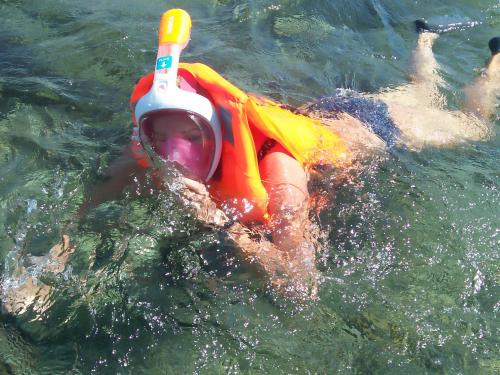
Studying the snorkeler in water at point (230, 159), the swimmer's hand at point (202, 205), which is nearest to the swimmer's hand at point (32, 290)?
the snorkeler in water at point (230, 159)

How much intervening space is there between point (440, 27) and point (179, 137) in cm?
466

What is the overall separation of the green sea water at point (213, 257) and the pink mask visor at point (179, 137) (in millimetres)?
473

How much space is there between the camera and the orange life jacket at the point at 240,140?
3387 mm

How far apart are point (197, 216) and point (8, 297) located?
1.16 metres

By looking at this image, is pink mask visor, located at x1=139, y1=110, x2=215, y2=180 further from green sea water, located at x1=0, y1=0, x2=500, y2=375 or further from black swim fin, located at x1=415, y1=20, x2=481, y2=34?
black swim fin, located at x1=415, y1=20, x2=481, y2=34

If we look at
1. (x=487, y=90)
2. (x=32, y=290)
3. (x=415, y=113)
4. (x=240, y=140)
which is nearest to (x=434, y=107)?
(x=415, y=113)

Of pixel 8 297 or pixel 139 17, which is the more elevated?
pixel 139 17

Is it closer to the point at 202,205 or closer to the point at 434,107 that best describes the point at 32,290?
the point at 202,205

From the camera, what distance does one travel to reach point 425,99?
540cm

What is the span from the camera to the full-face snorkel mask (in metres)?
3.16

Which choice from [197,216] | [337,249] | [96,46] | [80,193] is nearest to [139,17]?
[96,46]

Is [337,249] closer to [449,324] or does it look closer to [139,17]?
[449,324]

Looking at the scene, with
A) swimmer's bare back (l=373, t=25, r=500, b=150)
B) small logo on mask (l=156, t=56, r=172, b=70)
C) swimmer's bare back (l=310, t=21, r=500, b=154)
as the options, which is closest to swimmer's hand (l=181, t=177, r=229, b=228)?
small logo on mask (l=156, t=56, r=172, b=70)

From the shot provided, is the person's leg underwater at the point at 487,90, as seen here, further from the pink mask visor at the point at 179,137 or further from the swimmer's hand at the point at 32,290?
the swimmer's hand at the point at 32,290
